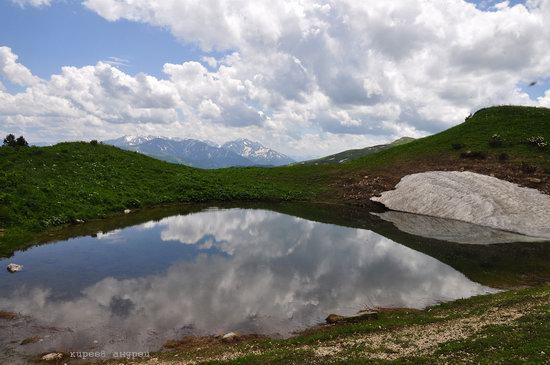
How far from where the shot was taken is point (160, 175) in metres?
76.4

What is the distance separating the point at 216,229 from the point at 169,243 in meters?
8.94

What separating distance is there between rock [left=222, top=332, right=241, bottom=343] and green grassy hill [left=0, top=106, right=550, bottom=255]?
27.0 metres

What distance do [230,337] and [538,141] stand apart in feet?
275

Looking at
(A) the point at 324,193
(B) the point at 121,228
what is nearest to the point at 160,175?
(B) the point at 121,228

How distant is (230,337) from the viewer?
21719 mm

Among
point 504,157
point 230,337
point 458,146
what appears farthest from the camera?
point 458,146

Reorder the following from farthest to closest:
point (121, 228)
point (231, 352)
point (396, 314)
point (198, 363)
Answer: point (121, 228) < point (396, 314) < point (231, 352) < point (198, 363)

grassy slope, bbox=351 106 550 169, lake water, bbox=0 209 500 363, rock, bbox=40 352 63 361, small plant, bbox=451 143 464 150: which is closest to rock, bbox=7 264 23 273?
lake water, bbox=0 209 500 363

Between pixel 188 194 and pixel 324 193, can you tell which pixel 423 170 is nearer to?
pixel 324 193

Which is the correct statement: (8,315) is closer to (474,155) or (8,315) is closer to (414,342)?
(414,342)

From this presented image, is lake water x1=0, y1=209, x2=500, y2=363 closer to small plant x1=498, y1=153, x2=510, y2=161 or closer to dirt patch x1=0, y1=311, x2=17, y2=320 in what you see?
dirt patch x1=0, y1=311, x2=17, y2=320

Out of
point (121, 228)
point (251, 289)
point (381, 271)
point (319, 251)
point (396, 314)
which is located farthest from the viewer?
point (121, 228)

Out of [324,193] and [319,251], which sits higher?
[324,193]

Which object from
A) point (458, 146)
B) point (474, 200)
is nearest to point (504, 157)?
point (458, 146)
